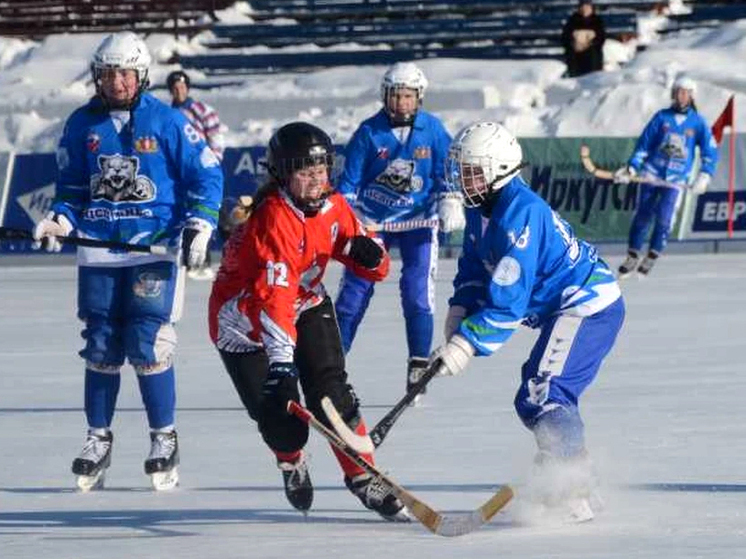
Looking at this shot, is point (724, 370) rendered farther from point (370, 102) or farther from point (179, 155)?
point (370, 102)

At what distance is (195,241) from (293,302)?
970 mm

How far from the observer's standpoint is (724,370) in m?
9.85

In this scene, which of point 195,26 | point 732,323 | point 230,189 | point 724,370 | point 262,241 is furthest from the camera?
point 195,26

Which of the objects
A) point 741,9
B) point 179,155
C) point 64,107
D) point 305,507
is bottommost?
point 64,107

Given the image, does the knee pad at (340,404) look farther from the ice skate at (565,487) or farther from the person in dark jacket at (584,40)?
the person in dark jacket at (584,40)

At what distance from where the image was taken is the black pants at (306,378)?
237 inches

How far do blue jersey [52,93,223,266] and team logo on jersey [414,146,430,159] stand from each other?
2.75 metres

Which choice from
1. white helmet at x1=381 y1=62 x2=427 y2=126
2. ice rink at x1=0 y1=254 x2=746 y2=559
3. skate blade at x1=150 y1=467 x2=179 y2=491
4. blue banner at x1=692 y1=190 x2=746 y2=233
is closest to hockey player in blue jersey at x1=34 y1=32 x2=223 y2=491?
skate blade at x1=150 y1=467 x2=179 y2=491

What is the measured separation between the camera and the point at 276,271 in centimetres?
592

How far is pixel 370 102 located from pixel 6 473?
50.4 ft

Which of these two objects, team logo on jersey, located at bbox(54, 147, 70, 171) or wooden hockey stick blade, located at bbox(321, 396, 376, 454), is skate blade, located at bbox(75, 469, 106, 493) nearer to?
team logo on jersey, located at bbox(54, 147, 70, 171)

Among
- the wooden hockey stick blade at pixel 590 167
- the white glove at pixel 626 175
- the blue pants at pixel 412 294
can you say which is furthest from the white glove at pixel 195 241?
the wooden hockey stick blade at pixel 590 167

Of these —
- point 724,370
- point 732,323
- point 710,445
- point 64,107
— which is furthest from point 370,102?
point 710,445

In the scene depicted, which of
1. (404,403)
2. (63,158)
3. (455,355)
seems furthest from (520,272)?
(63,158)
